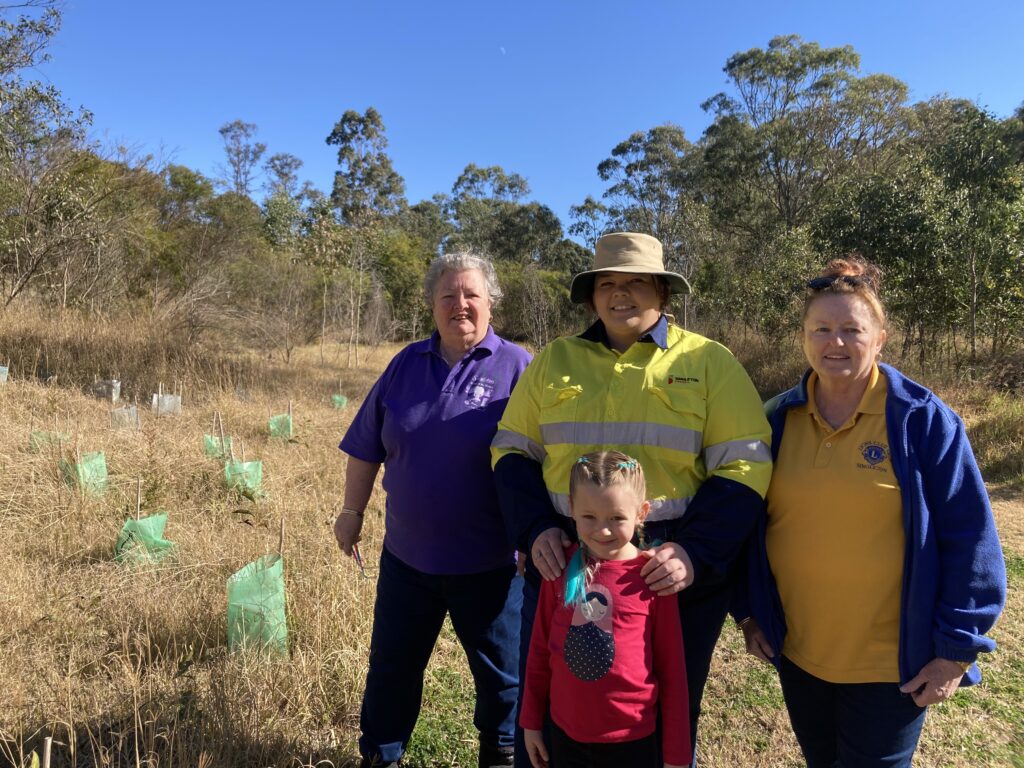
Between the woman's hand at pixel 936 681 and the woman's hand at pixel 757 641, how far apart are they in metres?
0.29

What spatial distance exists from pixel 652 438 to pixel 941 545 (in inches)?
25.2

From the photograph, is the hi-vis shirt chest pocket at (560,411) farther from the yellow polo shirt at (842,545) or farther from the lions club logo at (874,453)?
the lions club logo at (874,453)

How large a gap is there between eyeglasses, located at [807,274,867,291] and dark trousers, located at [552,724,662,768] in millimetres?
1105

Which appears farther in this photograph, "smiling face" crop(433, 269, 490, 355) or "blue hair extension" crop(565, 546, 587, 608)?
"smiling face" crop(433, 269, 490, 355)

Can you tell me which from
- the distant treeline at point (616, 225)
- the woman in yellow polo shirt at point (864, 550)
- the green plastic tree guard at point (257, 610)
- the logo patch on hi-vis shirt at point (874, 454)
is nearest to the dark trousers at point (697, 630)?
the woman in yellow polo shirt at point (864, 550)

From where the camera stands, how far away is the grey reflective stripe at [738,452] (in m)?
1.46

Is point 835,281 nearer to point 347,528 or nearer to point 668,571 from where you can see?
point 668,571

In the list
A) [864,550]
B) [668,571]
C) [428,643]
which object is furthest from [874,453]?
[428,643]

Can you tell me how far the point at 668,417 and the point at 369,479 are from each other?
114cm

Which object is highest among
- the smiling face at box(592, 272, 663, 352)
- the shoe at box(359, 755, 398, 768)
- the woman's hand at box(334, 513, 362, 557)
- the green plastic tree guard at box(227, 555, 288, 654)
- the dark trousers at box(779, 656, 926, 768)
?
the smiling face at box(592, 272, 663, 352)

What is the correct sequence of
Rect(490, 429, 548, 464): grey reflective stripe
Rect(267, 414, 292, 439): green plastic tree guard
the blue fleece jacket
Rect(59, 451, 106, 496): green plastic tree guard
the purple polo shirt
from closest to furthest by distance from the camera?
the blue fleece jacket, Rect(490, 429, 548, 464): grey reflective stripe, the purple polo shirt, Rect(59, 451, 106, 496): green plastic tree guard, Rect(267, 414, 292, 439): green plastic tree guard

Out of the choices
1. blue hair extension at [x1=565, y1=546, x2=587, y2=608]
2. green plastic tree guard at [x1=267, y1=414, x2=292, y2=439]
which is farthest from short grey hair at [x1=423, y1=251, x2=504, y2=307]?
green plastic tree guard at [x1=267, y1=414, x2=292, y2=439]

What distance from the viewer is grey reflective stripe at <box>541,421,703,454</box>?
150cm

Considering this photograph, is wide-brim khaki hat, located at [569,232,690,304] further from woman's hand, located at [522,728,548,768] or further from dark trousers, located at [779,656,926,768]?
woman's hand, located at [522,728,548,768]
